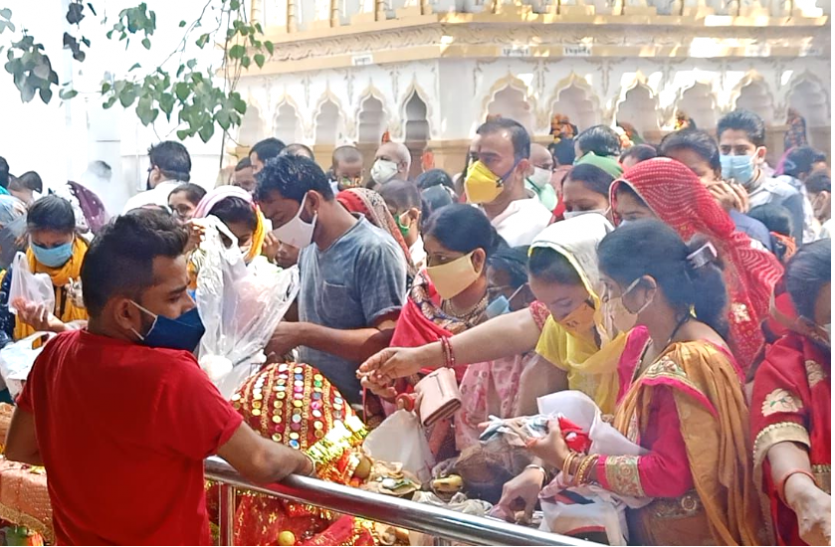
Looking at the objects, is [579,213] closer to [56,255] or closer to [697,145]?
[697,145]

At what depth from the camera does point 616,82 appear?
104 inches

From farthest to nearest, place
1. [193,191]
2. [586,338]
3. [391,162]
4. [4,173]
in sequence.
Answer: [4,173]
[193,191]
[391,162]
[586,338]

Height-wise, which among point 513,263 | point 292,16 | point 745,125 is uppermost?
point 292,16

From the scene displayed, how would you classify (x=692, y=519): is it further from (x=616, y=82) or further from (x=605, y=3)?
(x=605, y=3)

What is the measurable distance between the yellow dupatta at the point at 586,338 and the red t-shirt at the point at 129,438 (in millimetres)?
792

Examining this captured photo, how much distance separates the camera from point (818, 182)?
227 centimetres

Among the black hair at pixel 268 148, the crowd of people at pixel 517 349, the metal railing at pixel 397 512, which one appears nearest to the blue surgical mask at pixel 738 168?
the crowd of people at pixel 517 349

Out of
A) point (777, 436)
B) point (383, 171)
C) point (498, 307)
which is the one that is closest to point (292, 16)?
point (383, 171)

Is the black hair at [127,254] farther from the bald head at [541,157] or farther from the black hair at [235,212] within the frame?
the bald head at [541,157]

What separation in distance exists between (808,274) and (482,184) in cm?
83

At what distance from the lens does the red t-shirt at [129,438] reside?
2.31 metres

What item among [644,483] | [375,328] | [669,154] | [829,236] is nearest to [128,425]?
[375,328]

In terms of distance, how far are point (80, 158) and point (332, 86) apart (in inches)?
42.8

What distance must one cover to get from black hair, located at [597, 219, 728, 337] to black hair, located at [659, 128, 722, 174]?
0.53 feet
